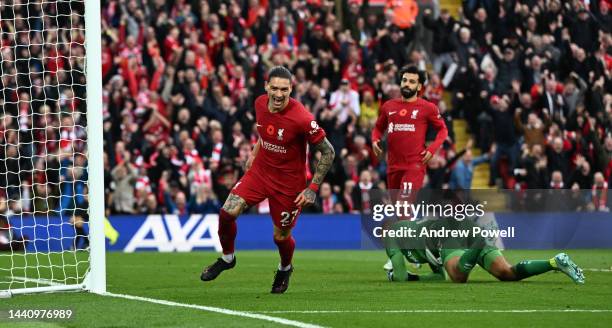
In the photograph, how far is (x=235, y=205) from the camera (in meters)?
12.6

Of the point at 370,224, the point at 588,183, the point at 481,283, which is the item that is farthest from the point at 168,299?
the point at 588,183

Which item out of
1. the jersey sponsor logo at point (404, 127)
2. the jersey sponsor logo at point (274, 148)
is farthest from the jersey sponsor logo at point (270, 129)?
the jersey sponsor logo at point (404, 127)

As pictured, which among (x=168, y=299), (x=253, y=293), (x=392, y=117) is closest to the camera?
(x=168, y=299)

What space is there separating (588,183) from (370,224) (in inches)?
191

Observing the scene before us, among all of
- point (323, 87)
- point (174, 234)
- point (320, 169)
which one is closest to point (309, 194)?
point (320, 169)

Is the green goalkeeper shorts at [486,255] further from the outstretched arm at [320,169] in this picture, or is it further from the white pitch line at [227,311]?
the white pitch line at [227,311]

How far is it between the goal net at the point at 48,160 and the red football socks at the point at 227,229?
1220mm

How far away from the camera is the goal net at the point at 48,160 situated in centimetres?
1273

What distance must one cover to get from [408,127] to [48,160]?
9.35m

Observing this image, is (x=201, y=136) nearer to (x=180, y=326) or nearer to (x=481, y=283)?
(x=481, y=283)

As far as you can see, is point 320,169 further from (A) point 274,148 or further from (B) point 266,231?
(B) point 266,231

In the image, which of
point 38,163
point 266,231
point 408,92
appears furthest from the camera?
point 266,231

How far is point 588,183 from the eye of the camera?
2561 cm

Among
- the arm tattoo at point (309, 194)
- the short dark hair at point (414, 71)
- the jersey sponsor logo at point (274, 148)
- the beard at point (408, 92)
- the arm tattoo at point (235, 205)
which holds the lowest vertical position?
the arm tattoo at point (235, 205)
